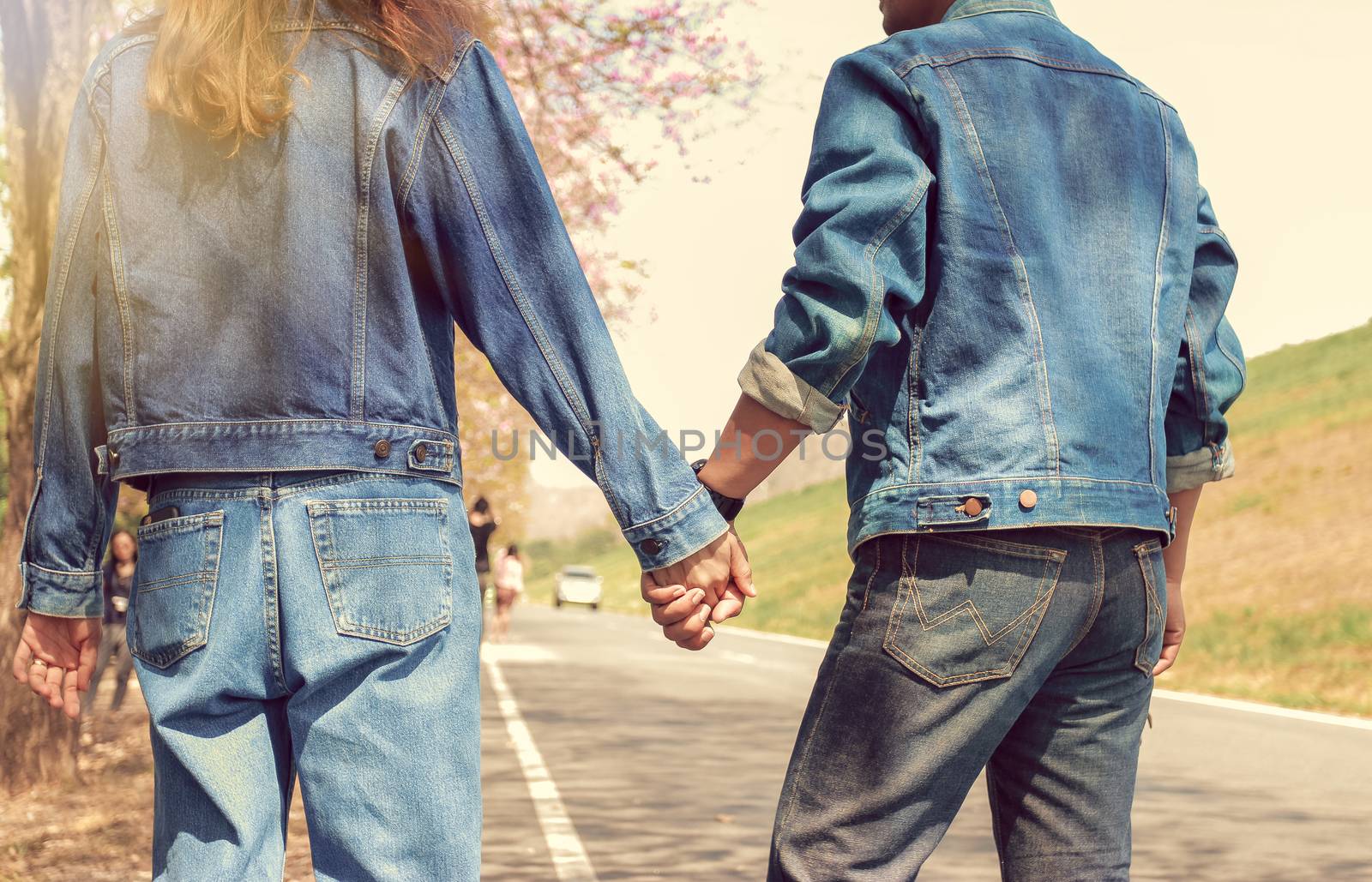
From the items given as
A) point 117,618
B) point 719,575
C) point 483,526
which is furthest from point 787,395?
point 483,526

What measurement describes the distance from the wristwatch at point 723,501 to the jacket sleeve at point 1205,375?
81 centimetres

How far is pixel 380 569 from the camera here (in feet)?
6.84

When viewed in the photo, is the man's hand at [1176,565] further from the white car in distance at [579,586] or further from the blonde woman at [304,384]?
the white car in distance at [579,586]

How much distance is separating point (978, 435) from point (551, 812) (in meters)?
5.16

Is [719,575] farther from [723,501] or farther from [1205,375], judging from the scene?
[1205,375]

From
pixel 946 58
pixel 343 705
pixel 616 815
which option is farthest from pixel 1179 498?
pixel 616 815

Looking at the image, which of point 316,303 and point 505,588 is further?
point 505,588

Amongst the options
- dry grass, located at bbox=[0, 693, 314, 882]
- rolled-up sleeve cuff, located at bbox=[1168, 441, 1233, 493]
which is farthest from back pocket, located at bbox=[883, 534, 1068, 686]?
dry grass, located at bbox=[0, 693, 314, 882]

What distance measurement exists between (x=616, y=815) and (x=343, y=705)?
5169 mm

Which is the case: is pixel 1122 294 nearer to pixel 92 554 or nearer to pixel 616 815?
pixel 92 554

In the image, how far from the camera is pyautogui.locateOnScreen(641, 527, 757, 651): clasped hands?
7.99 feet

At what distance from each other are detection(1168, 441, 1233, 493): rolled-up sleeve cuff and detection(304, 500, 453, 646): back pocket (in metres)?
1.38

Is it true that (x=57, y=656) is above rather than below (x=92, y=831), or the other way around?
above

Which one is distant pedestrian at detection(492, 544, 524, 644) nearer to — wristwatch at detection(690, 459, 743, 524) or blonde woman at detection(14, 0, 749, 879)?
wristwatch at detection(690, 459, 743, 524)
